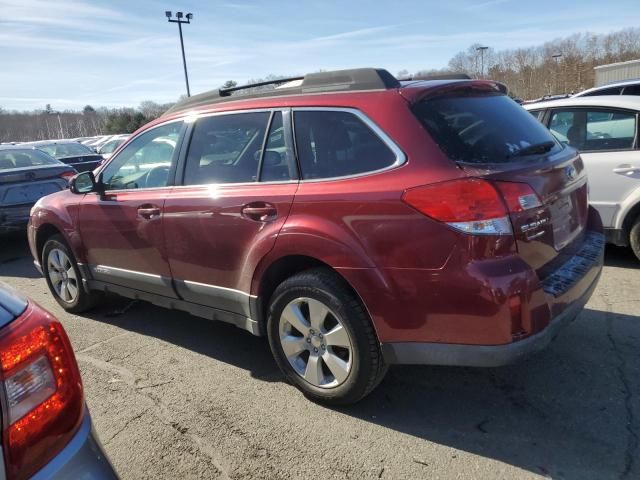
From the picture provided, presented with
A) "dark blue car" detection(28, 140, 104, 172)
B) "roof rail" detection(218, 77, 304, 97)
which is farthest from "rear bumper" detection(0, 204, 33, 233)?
"dark blue car" detection(28, 140, 104, 172)

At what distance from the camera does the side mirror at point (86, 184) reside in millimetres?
4293

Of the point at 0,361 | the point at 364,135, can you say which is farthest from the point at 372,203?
the point at 0,361

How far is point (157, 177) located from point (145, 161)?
31 centimetres

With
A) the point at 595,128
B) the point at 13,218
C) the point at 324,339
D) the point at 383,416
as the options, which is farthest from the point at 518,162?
the point at 13,218

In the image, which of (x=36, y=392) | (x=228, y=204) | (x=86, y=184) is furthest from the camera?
(x=86, y=184)

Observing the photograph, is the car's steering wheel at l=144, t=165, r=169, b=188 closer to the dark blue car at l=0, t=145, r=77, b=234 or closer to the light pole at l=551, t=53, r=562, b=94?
the dark blue car at l=0, t=145, r=77, b=234

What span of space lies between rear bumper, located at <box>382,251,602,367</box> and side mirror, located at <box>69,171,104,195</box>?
2.86 m

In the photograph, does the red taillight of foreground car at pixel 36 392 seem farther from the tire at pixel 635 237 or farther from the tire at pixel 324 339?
the tire at pixel 635 237

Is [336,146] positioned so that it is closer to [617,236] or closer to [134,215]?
[134,215]

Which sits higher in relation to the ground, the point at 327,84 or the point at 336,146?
the point at 327,84

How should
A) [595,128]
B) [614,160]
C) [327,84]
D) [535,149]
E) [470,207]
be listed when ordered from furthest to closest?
[595,128] → [614,160] → [327,84] → [535,149] → [470,207]

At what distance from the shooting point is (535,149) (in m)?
2.91

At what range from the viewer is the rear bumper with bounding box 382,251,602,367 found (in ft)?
8.04

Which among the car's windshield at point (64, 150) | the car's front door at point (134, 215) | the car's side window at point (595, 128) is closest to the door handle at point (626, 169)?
the car's side window at point (595, 128)
